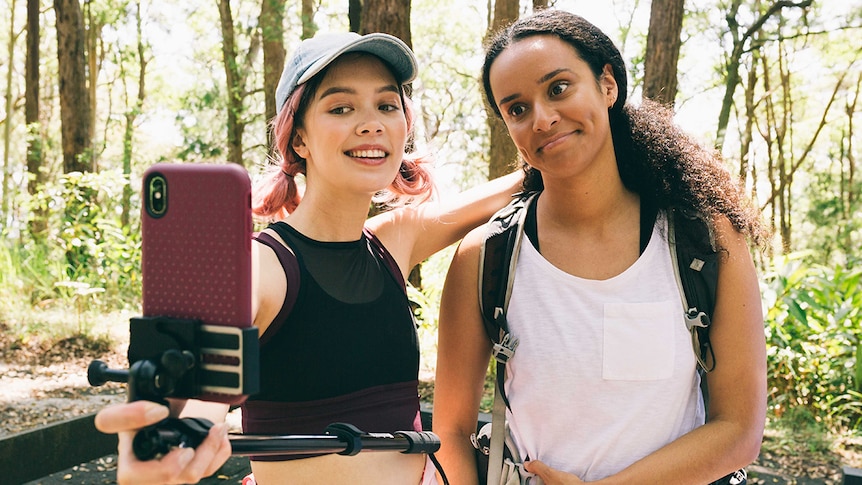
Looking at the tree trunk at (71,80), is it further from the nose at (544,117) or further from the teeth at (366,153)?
the nose at (544,117)

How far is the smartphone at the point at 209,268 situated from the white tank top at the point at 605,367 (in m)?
1.01

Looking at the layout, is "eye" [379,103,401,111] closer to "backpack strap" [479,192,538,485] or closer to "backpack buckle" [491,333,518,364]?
"backpack strap" [479,192,538,485]

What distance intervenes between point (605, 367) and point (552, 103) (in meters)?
0.65

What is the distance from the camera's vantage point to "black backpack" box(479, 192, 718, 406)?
175 cm

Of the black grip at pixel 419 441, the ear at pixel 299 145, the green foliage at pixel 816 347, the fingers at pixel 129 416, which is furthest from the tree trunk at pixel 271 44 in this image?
the fingers at pixel 129 416

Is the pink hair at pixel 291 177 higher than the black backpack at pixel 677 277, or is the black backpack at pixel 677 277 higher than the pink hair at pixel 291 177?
the pink hair at pixel 291 177

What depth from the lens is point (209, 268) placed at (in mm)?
955

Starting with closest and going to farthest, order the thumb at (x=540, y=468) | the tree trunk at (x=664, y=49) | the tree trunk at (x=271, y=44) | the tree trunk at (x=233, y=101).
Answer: the thumb at (x=540, y=468), the tree trunk at (x=664, y=49), the tree trunk at (x=271, y=44), the tree trunk at (x=233, y=101)

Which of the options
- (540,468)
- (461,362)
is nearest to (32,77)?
(461,362)

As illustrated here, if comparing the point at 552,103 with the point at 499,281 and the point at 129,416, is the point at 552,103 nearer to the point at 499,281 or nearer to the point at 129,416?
the point at 499,281

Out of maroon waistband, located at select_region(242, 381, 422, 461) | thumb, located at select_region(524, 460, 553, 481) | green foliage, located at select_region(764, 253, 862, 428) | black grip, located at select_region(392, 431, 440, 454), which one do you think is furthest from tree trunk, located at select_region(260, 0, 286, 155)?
black grip, located at select_region(392, 431, 440, 454)

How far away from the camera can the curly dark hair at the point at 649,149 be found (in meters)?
1.88

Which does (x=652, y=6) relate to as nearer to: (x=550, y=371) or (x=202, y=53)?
(x=550, y=371)

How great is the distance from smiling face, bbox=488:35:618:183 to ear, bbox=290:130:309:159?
53 cm
